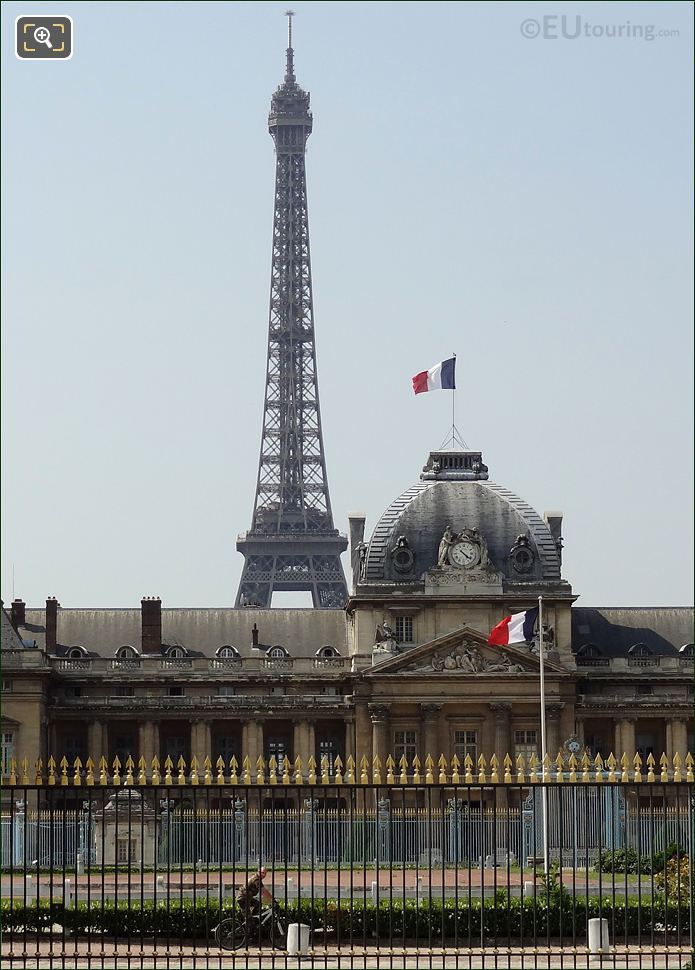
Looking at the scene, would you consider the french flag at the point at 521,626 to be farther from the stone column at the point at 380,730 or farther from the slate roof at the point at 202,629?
the slate roof at the point at 202,629

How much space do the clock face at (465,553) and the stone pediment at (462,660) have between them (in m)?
3.27

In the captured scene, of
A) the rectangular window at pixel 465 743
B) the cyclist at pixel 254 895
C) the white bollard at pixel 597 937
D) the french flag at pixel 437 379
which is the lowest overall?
the white bollard at pixel 597 937

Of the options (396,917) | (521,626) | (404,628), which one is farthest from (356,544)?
(396,917)

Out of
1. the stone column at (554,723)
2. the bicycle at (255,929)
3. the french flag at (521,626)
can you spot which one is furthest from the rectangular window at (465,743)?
the bicycle at (255,929)

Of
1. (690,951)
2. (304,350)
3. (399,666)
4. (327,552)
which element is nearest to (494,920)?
(690,951)

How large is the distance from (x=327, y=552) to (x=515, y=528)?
150 feet

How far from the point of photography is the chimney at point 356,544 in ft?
379

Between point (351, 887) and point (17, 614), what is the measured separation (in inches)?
2898

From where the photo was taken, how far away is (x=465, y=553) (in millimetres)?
112500

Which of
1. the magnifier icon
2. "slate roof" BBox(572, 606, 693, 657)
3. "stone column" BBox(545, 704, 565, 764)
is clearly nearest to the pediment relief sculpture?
"stone column" BBox(545, 704, 565, 764)

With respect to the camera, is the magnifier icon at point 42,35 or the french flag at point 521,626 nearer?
the magnifier icon at point 42,35

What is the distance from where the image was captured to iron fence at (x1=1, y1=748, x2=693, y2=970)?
43.9 m

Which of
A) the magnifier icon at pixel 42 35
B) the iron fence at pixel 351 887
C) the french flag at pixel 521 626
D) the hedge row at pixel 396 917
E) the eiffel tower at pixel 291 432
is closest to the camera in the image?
the magnifier icon at pixel 42 35

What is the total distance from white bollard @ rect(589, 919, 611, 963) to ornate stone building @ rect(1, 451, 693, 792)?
216ft
